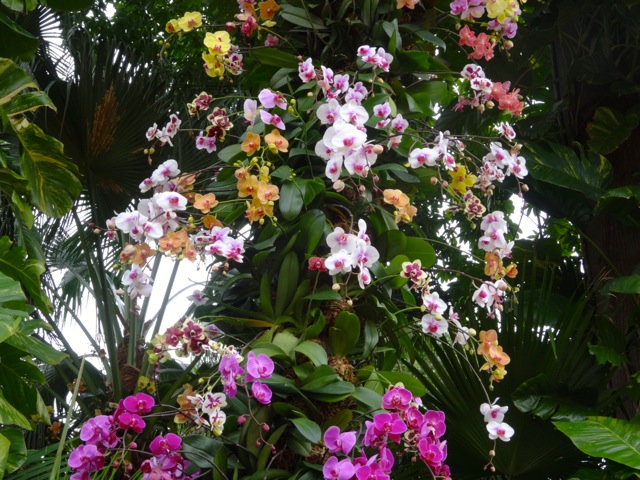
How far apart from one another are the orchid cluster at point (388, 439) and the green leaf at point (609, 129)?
1914 mm

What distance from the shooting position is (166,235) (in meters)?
1.51

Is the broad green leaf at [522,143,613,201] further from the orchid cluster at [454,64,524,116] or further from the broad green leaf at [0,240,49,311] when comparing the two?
the broad green leaf at [0,240,49,311]

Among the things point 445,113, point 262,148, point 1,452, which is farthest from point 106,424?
point 445,113

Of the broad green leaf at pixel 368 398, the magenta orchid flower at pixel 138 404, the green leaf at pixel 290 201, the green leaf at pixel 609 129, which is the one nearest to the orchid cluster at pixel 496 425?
the broad green leaf at pixel 368 398

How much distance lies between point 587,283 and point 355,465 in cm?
190

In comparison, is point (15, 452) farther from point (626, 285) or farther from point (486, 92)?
point (626, 285)

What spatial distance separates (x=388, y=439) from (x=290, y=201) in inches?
20.8

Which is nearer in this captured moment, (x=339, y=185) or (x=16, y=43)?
(x=339, y=185)

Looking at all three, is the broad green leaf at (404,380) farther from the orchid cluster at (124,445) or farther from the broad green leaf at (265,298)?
the orchid cluster at (124,445)

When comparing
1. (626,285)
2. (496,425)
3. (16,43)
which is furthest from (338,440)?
(626,285)

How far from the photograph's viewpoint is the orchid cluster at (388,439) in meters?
1.28

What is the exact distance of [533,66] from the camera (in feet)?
11.3

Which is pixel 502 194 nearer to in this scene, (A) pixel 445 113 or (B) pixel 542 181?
(A) pixel 445 113

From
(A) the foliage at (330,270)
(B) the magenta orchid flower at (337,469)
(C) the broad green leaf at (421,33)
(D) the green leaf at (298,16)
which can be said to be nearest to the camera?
(B) the magenta orchid flower at (337,469)
